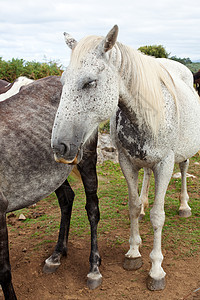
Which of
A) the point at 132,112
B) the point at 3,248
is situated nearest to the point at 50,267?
the point at 3,248

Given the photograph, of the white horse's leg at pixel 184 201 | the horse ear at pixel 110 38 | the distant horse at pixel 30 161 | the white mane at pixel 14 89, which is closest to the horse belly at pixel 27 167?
the distant horse at pixel 30 161

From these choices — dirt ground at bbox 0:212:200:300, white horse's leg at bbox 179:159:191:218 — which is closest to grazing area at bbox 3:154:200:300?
dirt ground at bbox 0:212:200:300

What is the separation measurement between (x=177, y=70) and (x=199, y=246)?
7.10 feet

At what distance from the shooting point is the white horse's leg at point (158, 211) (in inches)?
115

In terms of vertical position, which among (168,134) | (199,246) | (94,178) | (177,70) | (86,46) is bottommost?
(199,246)

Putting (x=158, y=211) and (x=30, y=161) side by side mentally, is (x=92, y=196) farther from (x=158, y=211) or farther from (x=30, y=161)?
(x=30, y=161)

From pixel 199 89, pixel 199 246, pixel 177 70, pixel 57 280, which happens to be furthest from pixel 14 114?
pixel 199 89

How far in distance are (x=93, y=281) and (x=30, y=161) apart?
1.38 m

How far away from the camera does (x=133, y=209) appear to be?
3.32 metres

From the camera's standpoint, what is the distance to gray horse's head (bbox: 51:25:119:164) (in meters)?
2.05

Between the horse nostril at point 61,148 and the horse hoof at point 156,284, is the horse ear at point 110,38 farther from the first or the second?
the horse hoof at point 156,284

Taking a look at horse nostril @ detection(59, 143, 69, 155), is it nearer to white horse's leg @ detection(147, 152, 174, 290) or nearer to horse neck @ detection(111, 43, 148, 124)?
horse neck @ detection(111, 43, 148, 124)

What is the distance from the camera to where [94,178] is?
10.8 feet

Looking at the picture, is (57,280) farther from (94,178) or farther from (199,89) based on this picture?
(199,89)
